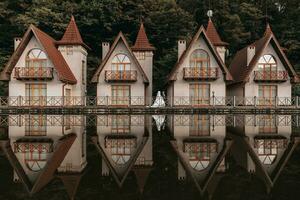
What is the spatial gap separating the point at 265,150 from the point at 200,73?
23648 millimetres

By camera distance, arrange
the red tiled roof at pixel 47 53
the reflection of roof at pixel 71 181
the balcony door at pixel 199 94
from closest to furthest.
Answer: the reflection of roof at pixel 71 181 < the red tiled roof at pixel 47 53 < the balcony door at pixel 199 94

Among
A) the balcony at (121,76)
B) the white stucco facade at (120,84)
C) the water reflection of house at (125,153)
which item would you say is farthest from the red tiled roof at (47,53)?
the water reflection of house at (125,153)

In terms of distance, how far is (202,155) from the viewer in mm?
10594

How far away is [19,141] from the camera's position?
13594mm

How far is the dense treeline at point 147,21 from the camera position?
1813 inches

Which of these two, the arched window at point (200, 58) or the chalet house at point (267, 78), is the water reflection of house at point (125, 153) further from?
the chalet house at point (267, 78)

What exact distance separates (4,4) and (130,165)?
1813 inches

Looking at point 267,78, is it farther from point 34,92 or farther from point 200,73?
point 34,92

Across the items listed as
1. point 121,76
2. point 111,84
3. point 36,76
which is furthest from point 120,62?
point 36,76

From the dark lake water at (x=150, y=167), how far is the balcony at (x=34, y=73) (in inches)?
759

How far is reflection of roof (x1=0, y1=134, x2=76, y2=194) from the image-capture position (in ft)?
24.4

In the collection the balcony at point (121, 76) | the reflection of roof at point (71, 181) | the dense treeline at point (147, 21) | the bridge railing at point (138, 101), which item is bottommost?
the reflection of roof at point (71, 181)

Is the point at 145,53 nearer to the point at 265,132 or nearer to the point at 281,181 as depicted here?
the point at 265,132

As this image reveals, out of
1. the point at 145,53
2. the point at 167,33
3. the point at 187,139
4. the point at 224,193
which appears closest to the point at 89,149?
the point at 187,139
